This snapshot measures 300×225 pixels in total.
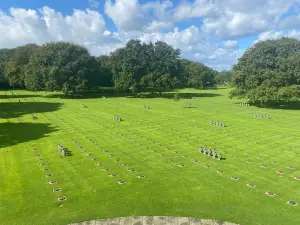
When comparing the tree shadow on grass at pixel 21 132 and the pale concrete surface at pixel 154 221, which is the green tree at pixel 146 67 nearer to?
the tree shadow on grass at pixel 21 132

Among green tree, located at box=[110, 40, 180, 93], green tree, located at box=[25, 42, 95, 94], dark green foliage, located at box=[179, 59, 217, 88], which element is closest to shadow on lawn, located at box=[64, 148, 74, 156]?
green tree, located at box=[25, 42, 95, 94]

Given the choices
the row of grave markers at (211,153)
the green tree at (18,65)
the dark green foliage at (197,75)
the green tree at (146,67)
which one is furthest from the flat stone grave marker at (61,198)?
the dark green foliage at (197,75)

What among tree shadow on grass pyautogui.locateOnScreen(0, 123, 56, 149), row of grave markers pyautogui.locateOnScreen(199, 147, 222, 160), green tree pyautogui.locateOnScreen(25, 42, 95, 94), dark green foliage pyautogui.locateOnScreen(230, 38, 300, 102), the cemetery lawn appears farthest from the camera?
green tree pyautogui.locateOnScreen(25, 42, 95, 94)

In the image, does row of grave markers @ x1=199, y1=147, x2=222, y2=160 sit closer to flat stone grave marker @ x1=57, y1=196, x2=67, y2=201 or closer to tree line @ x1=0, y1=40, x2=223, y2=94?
flat stone grave marker @ x1=57, y1=196, x2=67, y2=201

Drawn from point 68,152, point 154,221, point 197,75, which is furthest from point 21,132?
point 197,75

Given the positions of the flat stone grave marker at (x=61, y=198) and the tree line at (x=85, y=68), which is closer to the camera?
the flat stone grave marker at (x=61, y=198)

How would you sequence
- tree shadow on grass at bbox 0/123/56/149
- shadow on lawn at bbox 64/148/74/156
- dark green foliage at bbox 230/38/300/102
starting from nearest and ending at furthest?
shadow on lawn at bbox 64/148/74/156, tree shadow on grass at bbox 0/123/56/149, dark green foliage at bbox 230/38/300/102

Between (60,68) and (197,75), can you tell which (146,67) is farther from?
(197,75)
